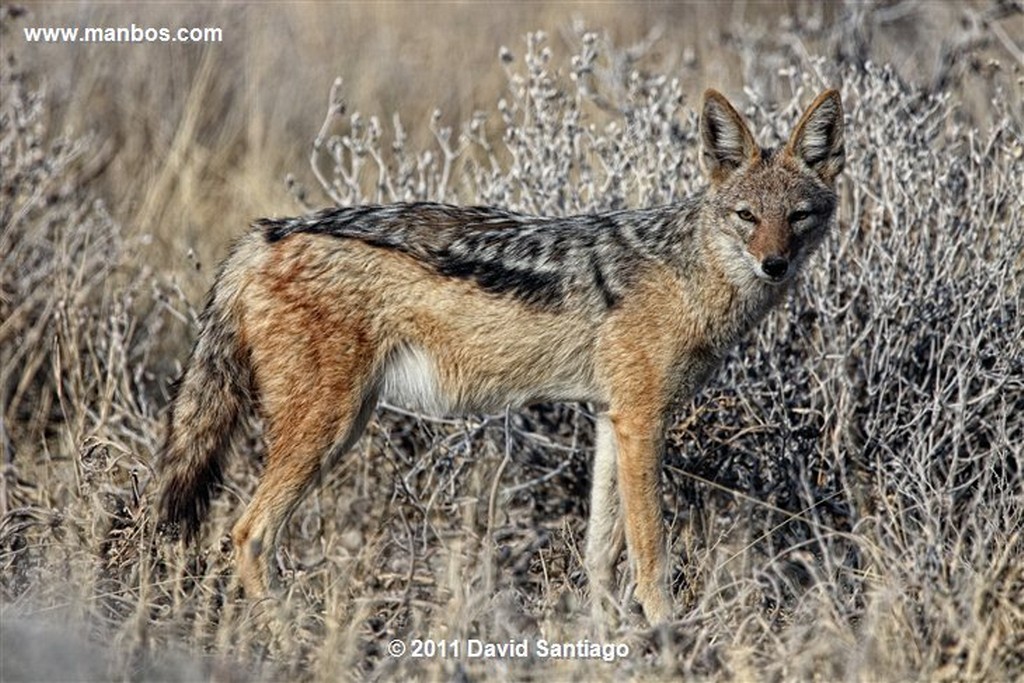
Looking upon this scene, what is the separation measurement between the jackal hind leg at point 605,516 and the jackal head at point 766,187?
81 cm

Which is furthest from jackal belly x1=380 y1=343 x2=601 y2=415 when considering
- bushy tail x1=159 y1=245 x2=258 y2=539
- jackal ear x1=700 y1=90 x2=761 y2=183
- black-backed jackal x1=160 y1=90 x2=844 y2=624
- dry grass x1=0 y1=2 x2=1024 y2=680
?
jackal ear x1=700 y1=90 x2=761 y2=183

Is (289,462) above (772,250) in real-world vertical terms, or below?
below

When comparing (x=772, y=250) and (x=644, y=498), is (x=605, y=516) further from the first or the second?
(x=772, y=250)

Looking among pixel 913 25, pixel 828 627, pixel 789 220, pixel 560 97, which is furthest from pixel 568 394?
pixel 913 25

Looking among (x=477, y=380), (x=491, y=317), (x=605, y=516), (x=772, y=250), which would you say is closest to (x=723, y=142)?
(x=772, y=250)

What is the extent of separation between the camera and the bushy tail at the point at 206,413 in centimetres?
511

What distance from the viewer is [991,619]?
4.54 metres

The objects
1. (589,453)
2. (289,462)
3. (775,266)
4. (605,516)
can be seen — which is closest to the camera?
(775,266)

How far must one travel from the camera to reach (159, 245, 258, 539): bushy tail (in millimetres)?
5105

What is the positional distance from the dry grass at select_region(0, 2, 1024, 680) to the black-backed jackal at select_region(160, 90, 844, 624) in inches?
13.2

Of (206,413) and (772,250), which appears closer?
(772,250)

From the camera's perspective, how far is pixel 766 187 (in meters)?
5.15

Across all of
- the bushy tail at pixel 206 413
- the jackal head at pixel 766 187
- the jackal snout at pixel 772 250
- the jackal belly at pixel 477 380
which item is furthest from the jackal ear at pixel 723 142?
the bushy tail at pixel 206 413

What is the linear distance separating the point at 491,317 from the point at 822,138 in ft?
4.38
